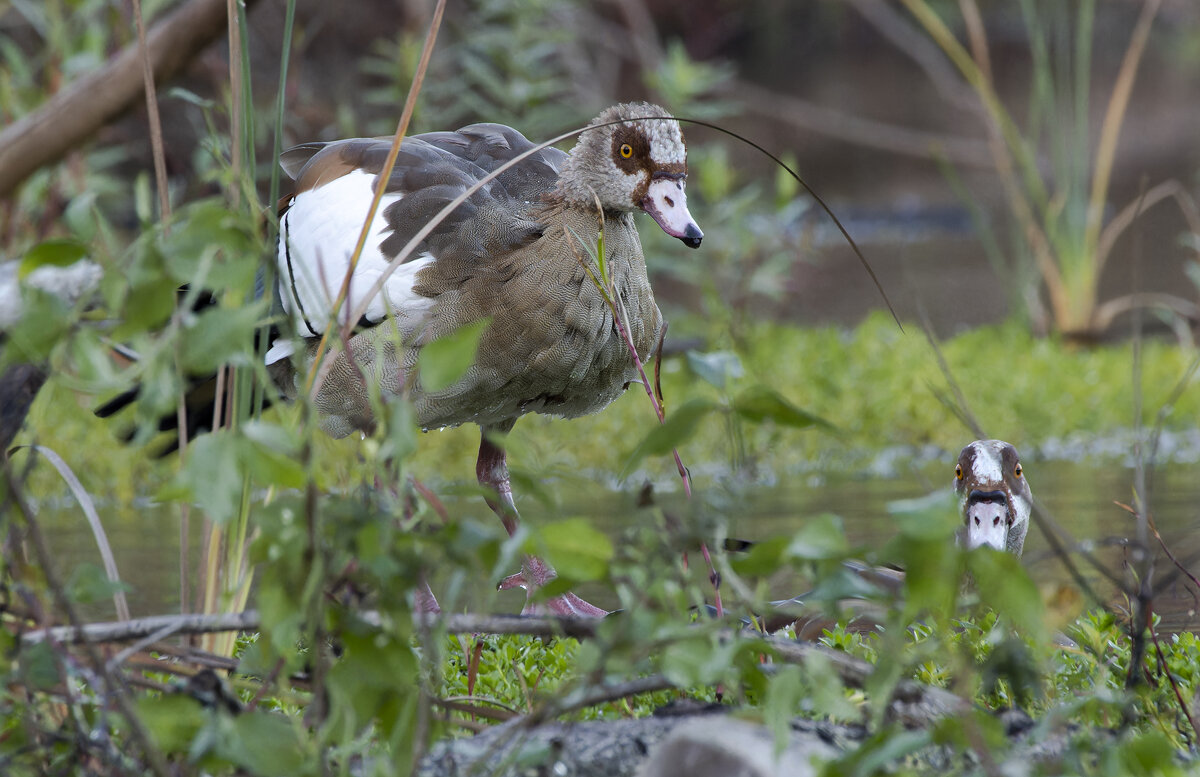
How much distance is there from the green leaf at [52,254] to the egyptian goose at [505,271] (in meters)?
1.66

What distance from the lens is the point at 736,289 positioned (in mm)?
7262

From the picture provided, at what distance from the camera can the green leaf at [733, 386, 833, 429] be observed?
168 cm

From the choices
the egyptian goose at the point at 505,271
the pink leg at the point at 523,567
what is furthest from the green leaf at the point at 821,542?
the egyptian goose at the point at 505,271

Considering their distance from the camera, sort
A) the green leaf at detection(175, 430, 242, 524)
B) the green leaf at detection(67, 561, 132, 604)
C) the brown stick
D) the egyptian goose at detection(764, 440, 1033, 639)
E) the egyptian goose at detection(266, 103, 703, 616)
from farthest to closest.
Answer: the brown stick → the egyptian goose at detection(266, 103, 703, 616) → the egyptian goose at detection(764, 440, 1033, 639) → the green leaf at detection(67, 561, 132, 604) → the green leaf at detection(175, 430, 242, 524)

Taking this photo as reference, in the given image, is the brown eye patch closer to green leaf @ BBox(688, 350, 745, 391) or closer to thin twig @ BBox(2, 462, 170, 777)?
green leaf @ BBox(688, 350, 745, 391)

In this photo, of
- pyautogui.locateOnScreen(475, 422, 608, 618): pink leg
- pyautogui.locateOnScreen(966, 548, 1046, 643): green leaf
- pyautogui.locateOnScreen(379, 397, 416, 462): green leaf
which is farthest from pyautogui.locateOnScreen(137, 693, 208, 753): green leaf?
pyautogui.locateOnScreen(475, 422, 608, 618): pink leg

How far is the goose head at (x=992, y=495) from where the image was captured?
303 cm

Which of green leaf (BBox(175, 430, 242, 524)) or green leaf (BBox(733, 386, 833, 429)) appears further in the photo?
green leaf (BBox(733, 386, 833, 429))

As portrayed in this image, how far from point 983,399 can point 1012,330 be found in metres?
1.42

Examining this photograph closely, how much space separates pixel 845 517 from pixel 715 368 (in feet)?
9.14

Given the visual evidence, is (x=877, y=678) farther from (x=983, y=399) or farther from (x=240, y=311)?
(x=983, y=399)

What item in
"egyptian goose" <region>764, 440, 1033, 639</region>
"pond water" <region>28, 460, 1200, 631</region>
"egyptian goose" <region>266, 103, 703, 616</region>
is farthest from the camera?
"pond water" <region>28, 460, 1200, 631</region>

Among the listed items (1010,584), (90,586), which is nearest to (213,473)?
(90,586)

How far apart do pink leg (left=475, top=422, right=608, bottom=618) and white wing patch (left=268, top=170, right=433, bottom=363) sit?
449mm
